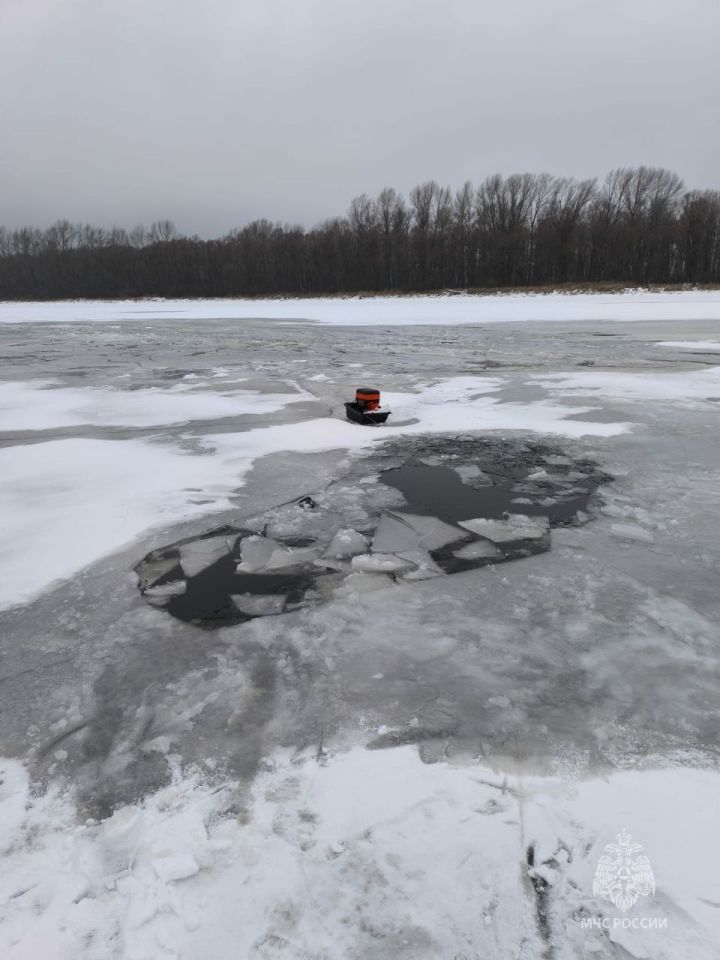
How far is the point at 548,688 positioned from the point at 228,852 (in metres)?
1.14

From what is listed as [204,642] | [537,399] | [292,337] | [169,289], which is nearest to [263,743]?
[204,642]

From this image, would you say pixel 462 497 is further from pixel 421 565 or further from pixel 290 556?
pixel 290 556

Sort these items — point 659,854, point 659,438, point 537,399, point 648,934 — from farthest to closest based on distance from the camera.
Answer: point 537,399 < point 659,438 < point 659,854 < point 648,934

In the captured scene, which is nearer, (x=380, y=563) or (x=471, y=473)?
(x=380, y=563)

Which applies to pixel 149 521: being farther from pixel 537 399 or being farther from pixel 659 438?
pixel 537 399

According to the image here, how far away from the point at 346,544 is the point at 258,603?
691 millimetres

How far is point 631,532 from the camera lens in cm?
312

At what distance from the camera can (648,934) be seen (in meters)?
1.21

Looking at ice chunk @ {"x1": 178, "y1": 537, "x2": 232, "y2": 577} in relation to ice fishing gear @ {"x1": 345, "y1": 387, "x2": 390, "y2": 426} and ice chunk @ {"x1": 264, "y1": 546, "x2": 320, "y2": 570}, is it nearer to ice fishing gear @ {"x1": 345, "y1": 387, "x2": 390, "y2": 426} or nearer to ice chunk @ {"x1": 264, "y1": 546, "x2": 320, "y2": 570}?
ice chunk @ {"x1": 264, "y1": 546, "x2": 320, "y2": 570}

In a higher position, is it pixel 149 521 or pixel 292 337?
pixel 292 337

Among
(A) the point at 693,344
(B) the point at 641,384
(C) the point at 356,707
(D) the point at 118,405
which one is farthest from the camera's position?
(A) the point at 693,344

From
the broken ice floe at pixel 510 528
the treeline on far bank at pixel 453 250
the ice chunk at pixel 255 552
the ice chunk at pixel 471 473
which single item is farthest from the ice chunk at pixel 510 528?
the treeline on far bank at pixel 453 250

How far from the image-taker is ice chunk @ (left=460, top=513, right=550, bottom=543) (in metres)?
3.13

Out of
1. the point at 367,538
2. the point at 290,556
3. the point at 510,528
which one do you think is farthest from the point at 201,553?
the point at 510,528
